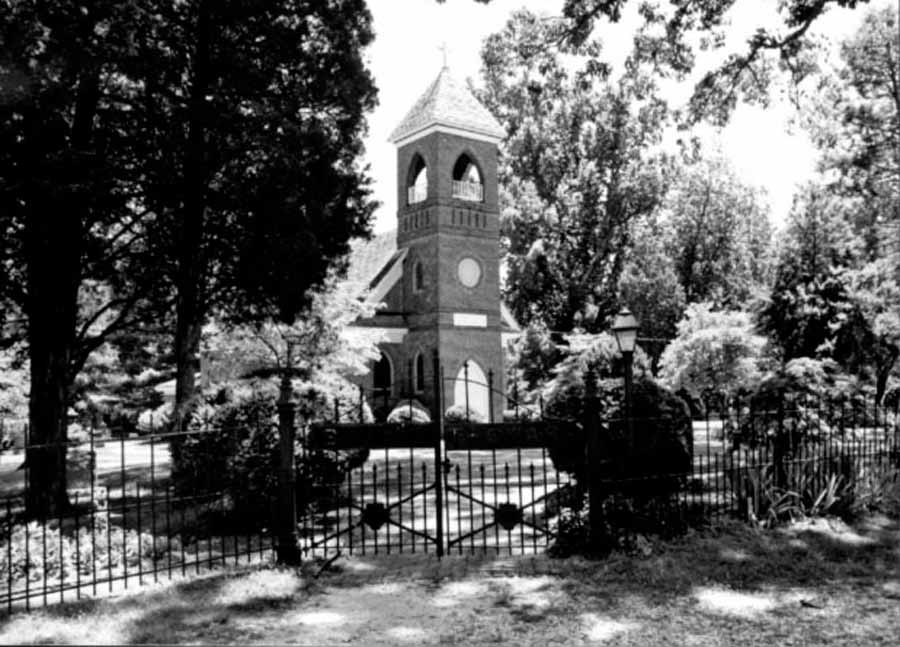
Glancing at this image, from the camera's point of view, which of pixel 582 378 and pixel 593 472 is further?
pixel 582 378

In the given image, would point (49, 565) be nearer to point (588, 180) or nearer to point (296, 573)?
point (296, 573)

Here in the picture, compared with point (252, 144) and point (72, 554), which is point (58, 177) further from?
point (72, 554)

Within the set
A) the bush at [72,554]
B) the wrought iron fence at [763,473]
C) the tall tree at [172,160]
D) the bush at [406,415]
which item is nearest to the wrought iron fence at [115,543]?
the bush at [72,554]

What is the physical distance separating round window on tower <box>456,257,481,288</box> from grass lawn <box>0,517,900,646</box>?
2089 centimetres

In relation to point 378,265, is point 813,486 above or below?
below

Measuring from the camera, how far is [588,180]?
125 ft

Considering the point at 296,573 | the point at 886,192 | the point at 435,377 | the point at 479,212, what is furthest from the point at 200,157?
the point at 886,192

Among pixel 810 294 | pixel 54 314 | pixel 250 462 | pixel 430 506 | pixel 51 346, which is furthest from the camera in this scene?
pixel 810 294

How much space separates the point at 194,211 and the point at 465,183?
18.8 metres

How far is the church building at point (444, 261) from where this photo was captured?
→ 28.3 m

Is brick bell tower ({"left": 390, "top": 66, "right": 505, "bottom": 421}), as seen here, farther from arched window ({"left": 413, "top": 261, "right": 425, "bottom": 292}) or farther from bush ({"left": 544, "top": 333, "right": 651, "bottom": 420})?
bush ({"left": 544, "top": 333, "right": 651, "bottom": 420})

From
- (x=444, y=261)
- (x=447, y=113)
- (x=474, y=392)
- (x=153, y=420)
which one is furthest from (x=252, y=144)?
(x=153, y=420)

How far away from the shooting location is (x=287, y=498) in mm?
8102

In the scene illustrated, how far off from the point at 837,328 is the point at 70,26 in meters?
13.5
